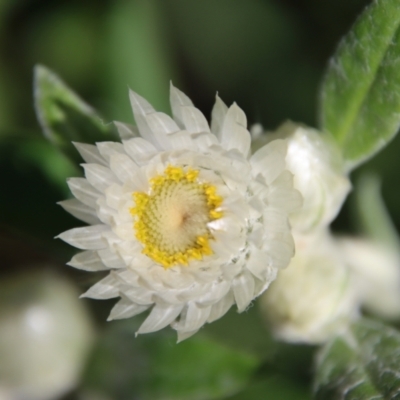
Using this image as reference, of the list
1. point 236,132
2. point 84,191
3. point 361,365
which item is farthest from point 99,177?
point 361,365

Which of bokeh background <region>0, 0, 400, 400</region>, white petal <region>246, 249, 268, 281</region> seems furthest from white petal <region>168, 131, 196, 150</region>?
bokeh background <region>0, 0, 400, 400</region>

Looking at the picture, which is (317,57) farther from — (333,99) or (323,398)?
(323,398)

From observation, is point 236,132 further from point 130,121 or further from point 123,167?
point 130,121

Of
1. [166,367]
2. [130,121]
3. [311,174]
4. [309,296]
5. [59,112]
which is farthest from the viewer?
[130,121]

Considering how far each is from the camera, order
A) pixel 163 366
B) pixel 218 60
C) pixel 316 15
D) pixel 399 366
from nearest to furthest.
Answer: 1. pixel 399 366
2. pixel 163 366
3. pixel 316 15
4. pixel 218 60

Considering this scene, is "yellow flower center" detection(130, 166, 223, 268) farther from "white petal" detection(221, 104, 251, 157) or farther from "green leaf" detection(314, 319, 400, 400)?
"green leaf" detection(314, 319, 400, 400)

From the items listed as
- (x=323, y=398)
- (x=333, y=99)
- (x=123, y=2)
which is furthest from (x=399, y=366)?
(x=123, y=2)
